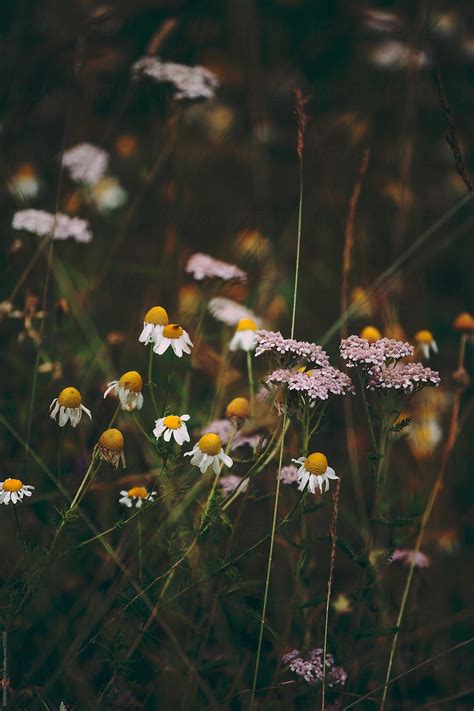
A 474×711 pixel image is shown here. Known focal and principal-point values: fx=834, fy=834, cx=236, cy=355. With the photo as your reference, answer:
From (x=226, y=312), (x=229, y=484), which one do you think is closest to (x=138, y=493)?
(x=229, y=484)

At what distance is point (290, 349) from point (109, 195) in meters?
1.66

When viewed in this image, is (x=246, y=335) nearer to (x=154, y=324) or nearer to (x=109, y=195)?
(x=154, y=324)

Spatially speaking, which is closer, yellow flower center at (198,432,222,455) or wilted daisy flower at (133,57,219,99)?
yellow flower center at (198,432,222,455)

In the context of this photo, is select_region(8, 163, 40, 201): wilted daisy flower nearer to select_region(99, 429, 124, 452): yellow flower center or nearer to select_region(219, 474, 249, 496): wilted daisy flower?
select_region(219, 474, 249, 496): wilted daisy flower

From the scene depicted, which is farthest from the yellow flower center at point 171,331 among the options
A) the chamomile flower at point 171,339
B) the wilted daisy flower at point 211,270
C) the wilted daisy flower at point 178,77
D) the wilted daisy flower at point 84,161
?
the wilted daisy flower at point 84,161

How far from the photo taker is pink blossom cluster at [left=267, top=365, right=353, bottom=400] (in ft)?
3.52

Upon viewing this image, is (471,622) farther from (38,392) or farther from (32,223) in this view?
(32,223)

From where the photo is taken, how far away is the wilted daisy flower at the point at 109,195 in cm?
261

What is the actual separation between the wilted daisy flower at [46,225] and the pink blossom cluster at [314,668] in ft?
2.95

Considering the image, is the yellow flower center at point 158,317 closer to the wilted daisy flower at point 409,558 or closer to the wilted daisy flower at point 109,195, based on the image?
the wilted daisy flower at point 409,558

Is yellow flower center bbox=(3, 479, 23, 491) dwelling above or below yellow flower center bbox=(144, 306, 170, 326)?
below

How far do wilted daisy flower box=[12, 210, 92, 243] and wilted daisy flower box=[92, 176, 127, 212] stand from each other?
863mm

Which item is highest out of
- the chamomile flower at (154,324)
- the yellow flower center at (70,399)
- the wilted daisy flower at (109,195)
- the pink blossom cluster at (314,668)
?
the chamomile flower at (154,324)

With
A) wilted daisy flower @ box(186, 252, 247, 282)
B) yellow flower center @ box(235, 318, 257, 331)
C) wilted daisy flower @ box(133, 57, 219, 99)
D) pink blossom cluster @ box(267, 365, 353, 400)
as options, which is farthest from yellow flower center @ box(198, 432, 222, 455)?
wilted daisy flower @ box(133, 57, 219, 99)
